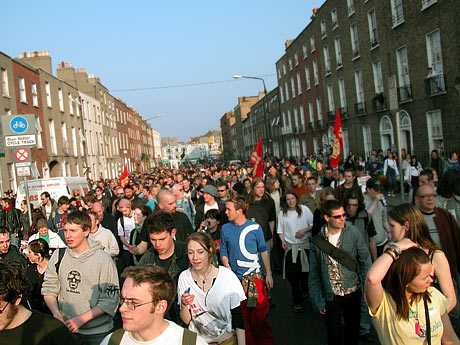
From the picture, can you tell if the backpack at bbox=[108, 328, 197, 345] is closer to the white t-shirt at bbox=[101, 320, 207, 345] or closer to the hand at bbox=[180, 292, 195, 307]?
the white t-shirt at bbox=[101, 320, 207, 345]

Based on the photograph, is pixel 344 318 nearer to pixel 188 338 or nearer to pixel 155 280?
pixel 188 338

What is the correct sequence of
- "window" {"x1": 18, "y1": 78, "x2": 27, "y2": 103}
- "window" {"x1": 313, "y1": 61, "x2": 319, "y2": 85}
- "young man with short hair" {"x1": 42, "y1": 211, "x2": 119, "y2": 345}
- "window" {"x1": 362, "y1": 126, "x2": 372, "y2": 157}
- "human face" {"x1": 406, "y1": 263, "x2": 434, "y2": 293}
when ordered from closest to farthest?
"human face" {"x1": 406, "y1": 263, "x2": 434, "y2": 293} → "young man with short hair" {"x1": 42, "y1": 211, "x2": 119, "y2": 345} → "window" {"x1": 18, "y1": 78, "x2": 27, "y2": 103} → "window" {"x1": 362, "y1": 126, "x2": 372, "y2": 157} → "window" {"x1": 313, "y1": 61, "x2": 319, "y2": 85}

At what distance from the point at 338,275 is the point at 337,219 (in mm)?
577

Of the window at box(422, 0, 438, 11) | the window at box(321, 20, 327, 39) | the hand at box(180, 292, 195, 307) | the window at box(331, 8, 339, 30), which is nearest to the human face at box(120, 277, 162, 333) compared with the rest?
the hand at box(180, 292, 195, 307)

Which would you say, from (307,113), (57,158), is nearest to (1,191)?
(57,158)

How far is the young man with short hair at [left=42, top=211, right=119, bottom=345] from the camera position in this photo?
155 inches

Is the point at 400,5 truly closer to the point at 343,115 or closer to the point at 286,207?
the point at 343,115

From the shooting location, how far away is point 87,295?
3951mm

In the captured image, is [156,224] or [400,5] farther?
[400,5]

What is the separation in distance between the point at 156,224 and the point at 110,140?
56463 mm

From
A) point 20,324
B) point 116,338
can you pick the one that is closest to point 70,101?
point 20,324

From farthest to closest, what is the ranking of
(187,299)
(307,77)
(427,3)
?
(307,77) < (427,3) < (187,299)

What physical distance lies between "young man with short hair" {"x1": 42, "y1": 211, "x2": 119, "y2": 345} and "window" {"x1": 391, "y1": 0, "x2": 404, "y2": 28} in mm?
23858

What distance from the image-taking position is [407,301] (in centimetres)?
299
